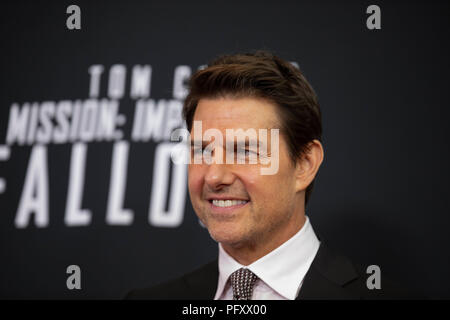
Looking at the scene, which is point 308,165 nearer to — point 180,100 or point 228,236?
point 228,236

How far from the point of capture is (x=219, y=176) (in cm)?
145

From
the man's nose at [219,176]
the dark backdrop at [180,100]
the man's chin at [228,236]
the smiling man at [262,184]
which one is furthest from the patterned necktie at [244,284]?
the dark backdrop at [180,100]

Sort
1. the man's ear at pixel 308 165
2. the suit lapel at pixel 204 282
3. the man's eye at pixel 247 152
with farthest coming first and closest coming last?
1. the suit lapel at pixel 204 282
2. the man's ear at pixel 308 165
3. the man's eye at pixel 247 152

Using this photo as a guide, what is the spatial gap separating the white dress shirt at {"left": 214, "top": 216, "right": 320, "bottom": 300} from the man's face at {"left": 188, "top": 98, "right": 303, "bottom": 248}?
74 millimetres

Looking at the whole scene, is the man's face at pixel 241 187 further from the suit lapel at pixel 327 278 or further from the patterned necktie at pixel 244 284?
the suit lapel at pixel 327 278

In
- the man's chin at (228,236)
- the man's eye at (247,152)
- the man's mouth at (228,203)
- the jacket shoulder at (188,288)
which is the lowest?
the jacket shoulder at (188,288)

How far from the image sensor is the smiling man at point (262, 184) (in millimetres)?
1457

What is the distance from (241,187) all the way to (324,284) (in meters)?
0.42

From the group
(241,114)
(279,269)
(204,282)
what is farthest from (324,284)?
(241,114)

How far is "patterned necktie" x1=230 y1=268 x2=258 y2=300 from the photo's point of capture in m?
1.51
